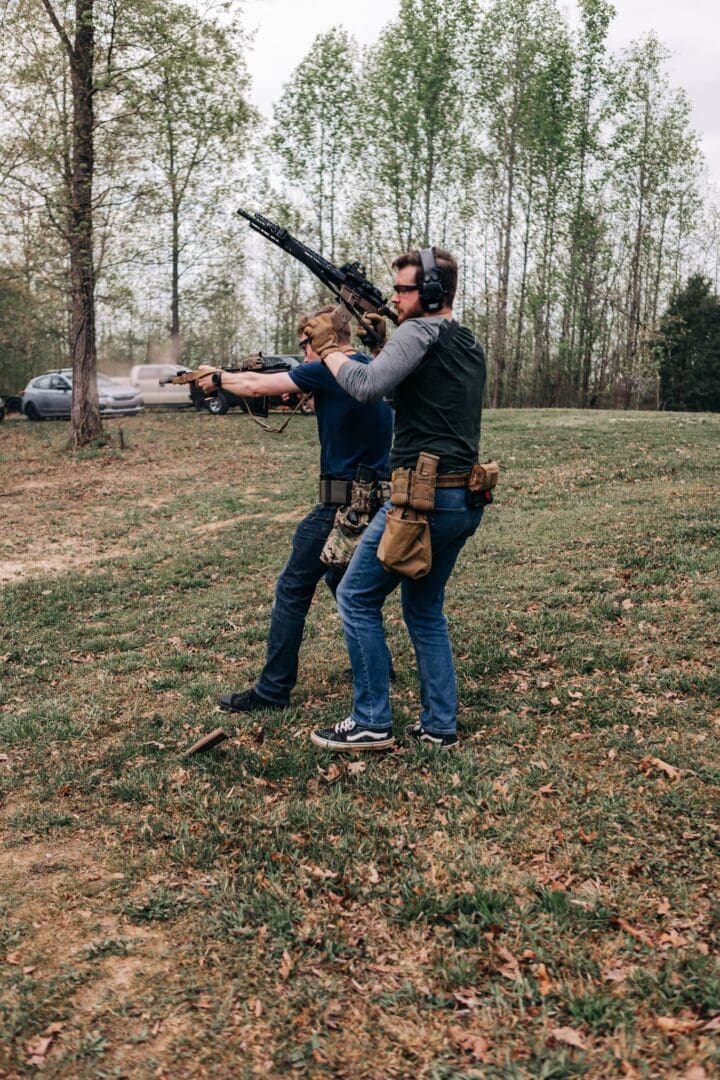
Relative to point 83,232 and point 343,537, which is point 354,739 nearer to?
point 343,537

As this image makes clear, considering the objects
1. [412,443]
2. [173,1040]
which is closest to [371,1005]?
[173,1040]

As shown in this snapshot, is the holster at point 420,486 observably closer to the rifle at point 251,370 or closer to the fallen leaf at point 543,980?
the rifle at point 251,370

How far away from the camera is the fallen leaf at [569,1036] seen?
271 centimetres

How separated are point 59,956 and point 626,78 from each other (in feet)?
132

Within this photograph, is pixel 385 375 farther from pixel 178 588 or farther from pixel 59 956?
pixel 178 588

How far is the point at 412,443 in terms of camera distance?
421 centimetres

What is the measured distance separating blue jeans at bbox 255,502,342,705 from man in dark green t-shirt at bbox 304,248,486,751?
1.84ft

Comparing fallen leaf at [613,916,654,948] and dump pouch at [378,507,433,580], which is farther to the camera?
dump pouch at [378,507,433,580]

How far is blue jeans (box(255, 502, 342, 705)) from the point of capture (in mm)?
4992

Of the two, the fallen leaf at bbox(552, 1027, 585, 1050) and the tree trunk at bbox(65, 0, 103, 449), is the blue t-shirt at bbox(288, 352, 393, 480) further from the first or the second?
the tree trunk at bbox(65, 0, 103, 449)

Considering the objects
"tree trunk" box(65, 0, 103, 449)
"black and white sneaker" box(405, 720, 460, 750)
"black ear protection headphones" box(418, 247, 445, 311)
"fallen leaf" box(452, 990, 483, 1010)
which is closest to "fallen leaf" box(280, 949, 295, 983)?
"fallen leaf" box(452, 990, 483, 1010)

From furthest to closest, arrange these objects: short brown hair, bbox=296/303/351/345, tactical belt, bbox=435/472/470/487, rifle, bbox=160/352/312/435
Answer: rifle, bbox=160/352/312/435, short brown hair, bbox=296/303/351/345, tactical belt, bbox=435/472/470/487

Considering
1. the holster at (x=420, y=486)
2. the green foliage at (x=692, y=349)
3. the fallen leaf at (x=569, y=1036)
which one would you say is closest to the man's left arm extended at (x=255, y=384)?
the holster at (x=420, y=486)

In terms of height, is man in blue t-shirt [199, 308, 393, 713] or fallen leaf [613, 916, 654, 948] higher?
man in blue t-shirt [199, 308, 393, 713]
